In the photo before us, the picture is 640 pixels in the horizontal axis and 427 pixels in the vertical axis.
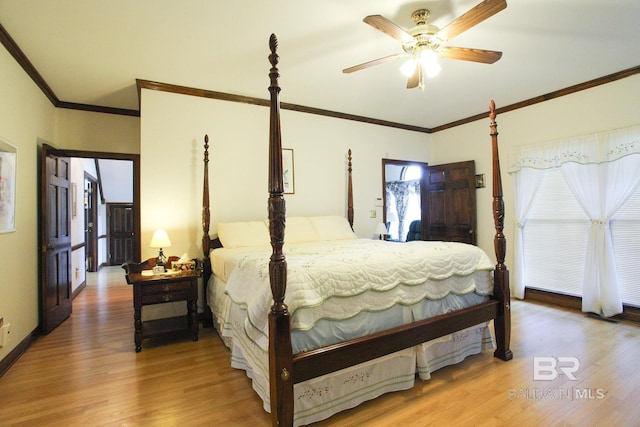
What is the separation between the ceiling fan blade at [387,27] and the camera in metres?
1.98

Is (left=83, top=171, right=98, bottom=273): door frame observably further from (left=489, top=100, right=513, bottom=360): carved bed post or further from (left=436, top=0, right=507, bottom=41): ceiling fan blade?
(left=489, top=100, right=513, bottom=360): carved bed post

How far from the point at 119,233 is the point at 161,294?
605 centimetres

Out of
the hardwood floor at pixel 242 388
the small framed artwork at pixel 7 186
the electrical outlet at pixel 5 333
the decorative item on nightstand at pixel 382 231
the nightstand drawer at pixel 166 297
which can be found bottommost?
the hardwood floor at pixel 242 388

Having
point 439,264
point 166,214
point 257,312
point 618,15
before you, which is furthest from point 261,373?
point 618,15

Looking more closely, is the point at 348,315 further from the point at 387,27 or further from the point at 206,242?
the point at 206,242

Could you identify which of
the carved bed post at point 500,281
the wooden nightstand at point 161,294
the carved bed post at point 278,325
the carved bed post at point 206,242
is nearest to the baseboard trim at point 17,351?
the wooden nightstand at point 161,294

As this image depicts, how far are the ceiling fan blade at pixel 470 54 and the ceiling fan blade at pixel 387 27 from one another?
0.30 meters

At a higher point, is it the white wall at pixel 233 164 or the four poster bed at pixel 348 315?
the white wall at pixel 233 164

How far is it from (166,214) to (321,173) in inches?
79.3

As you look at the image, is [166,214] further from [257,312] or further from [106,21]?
[257,312]

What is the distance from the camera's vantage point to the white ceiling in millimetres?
2242

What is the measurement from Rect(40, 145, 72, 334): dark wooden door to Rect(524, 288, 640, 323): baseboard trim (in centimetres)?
568

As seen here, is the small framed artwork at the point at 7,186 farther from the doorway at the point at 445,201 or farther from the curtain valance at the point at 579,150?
the curtain valance at the point at 579,150

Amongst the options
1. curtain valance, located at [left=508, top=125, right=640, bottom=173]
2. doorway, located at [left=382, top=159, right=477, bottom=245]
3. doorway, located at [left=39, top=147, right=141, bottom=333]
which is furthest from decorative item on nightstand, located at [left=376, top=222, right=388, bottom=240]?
doorway, located at [left=39, top=147, right=141, bottom=333]
